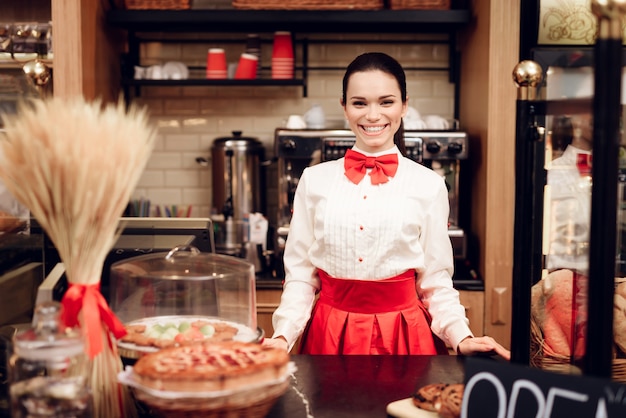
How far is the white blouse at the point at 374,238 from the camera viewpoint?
2.15 m

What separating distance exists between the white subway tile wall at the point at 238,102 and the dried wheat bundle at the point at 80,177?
283 centimetres

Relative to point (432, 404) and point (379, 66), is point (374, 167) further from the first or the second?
point (432, 404)

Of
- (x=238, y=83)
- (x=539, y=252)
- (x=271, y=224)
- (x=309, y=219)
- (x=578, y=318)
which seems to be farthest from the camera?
(x=271, y=224)

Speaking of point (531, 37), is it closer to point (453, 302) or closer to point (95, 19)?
point (453, 302)

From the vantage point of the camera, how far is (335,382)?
4.81 ft

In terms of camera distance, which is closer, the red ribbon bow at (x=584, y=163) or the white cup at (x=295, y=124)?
the red ribbon bow at (x=584, y=163)

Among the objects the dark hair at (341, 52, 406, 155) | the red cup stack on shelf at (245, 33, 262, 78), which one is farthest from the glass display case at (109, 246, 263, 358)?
the red cup stack on shelf at (245, 33, 262, 78)

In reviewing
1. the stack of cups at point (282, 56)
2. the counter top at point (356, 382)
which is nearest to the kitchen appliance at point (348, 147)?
the stack of cups at point (282, 56)

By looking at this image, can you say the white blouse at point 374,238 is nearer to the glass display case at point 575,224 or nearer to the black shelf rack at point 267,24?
the glass display case at point 575,224

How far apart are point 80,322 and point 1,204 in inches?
35.4

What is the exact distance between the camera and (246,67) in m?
3.71

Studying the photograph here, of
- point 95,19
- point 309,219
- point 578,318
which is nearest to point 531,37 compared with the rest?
point 309,219

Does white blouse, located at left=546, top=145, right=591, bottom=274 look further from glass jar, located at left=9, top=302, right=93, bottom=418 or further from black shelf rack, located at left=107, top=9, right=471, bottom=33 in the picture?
black shelf rack, located at left=107, top=9, right=471, bottom=33

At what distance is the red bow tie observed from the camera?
7.22 ft
